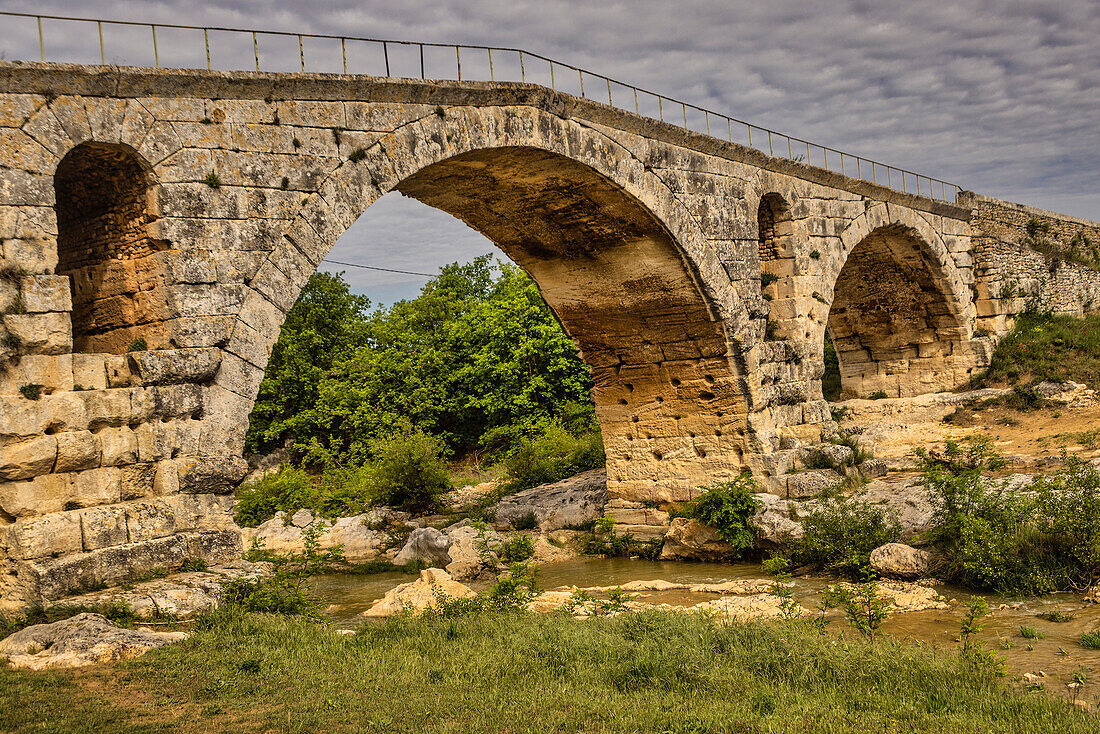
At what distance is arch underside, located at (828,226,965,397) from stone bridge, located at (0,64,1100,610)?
3.78 m

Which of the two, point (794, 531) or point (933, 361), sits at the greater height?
Answer: point (933, 361)

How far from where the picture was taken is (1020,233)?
20.8 metres

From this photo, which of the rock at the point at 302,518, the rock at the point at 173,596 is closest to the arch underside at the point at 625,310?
the rock at the point at 173,596

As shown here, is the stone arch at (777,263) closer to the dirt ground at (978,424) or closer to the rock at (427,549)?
the dirt ground at (978,424)

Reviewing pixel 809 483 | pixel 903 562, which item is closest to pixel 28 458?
pixel 903 562

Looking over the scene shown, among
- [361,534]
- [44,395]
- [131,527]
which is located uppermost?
[44,395]

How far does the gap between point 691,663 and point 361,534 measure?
31.7 ft

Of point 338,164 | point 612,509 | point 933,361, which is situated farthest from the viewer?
point 933,361

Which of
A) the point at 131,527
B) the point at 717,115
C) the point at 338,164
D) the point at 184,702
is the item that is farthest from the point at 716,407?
the point at 184,702

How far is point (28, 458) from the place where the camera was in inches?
273

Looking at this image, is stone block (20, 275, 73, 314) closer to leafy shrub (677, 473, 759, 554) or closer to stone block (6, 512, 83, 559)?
stone block (6, 512, 83, 559)

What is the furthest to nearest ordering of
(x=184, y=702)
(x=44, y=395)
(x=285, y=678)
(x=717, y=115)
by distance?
(x=717, y=115), (x=44, y=395), (x=285, y=678), (x=184, y=702)

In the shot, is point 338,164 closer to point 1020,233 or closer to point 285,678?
point 285,678

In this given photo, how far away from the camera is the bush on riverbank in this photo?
8789 mm
